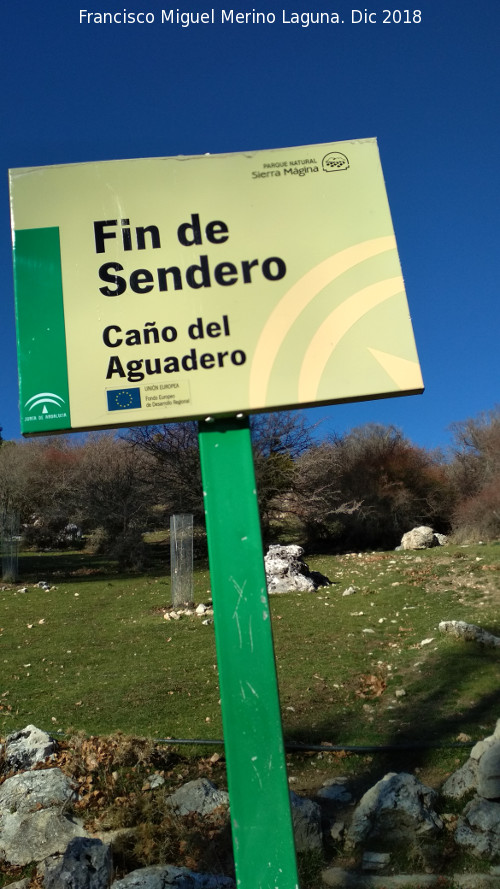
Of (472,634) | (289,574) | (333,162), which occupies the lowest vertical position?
(472,634)

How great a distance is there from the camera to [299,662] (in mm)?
7574

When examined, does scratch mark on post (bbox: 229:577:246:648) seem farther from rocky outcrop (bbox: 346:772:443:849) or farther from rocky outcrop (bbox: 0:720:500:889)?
rocky outcrop (bbox: 346:772:443:849)

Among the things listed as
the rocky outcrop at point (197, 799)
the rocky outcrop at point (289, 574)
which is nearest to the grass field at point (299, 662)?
the rocky outcrop at point (289, 574)

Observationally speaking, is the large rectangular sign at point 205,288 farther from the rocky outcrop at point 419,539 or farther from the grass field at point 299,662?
the rocky outcrop at point 419,539

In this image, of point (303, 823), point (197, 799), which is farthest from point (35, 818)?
point (303, 823)

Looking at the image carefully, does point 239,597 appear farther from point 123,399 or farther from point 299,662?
point 299,662

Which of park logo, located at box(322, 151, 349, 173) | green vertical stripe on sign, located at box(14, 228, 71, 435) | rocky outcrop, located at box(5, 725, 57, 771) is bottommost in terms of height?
rocky outcrop, located at box(5, 725, 57, 771)

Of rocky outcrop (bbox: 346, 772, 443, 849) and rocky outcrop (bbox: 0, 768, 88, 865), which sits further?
rocky outcrop (bbox: 0, 768, 88, 865)

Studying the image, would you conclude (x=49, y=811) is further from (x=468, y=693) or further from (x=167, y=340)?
(x=468, y=693)

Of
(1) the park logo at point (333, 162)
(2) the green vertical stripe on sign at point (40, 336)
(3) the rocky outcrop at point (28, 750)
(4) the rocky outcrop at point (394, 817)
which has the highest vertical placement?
(1) the park logo at point (333, 162)

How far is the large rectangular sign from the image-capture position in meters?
1.98

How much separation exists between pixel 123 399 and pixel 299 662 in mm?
6273

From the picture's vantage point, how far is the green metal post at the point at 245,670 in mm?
1761

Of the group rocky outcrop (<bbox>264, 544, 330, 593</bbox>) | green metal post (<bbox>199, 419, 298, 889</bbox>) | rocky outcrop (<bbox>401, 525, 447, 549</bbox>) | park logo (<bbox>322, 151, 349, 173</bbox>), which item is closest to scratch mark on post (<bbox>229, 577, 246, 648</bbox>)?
green metal post (<bbox>199, 419, 298, 889</bbox>)
